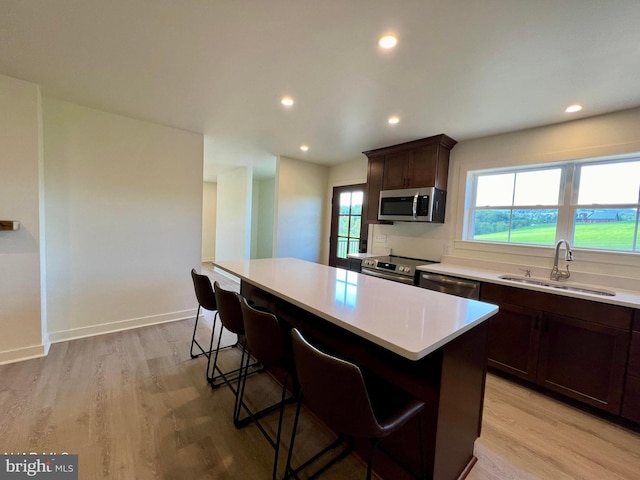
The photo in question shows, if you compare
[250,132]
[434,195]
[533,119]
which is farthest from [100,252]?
[533,119]

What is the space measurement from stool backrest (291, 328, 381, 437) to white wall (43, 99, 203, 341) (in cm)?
298

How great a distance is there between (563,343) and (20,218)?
471cm

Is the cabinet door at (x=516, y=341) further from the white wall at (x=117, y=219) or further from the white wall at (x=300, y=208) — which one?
the white wall at (x=117, y=219)

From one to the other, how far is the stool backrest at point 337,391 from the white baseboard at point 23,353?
295cm

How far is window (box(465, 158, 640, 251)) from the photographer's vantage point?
2.38 metres

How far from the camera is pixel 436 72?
6.20ft

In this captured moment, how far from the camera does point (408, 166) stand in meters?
3.49

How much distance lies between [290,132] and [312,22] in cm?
183

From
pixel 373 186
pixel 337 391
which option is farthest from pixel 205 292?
pixel 373 186

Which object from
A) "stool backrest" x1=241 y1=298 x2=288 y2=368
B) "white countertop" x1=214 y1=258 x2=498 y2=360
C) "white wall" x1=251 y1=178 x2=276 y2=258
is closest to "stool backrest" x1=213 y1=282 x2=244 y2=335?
"white countertop" x1=214 y1=258 x2=498 y2=360

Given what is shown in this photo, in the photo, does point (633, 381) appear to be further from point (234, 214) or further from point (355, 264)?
point (234, 214)

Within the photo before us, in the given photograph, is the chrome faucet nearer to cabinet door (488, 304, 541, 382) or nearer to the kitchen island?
cabinet door (488, 304, 541, 382)

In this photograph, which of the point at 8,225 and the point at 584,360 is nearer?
the point at 584,360

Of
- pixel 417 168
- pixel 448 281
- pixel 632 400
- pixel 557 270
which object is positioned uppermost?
pixel 417 168
